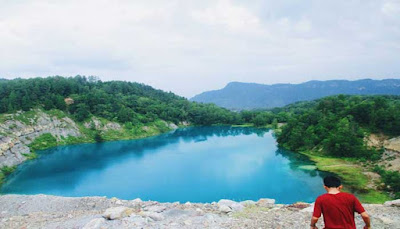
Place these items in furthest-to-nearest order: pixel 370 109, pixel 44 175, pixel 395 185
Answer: pixel 370 109, pixel 44 175, pixel 395 185

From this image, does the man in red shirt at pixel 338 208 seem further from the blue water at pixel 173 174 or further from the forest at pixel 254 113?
the forest at pixel 254 113

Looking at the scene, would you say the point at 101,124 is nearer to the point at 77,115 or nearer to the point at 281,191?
the point at 77,115

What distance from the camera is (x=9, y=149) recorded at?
160ft

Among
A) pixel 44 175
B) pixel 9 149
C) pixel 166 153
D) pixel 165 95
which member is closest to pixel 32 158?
pixel 9 149

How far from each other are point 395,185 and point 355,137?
58.5 feet

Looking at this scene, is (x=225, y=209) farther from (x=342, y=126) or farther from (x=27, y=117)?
(x=27, y=117)

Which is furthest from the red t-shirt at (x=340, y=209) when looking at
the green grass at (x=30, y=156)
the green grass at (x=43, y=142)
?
the green grass at (x=43, y=142)

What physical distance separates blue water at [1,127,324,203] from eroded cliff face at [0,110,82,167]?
9.60 ft

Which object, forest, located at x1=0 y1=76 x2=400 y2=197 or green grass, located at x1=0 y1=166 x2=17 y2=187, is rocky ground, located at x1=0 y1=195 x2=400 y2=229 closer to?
forest, located at x1=0 y1=76 x2=400 y2=197

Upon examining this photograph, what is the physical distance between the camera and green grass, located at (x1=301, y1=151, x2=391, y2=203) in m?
27.9

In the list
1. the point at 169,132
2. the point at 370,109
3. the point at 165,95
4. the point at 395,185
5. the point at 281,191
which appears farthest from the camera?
the point at 165,95

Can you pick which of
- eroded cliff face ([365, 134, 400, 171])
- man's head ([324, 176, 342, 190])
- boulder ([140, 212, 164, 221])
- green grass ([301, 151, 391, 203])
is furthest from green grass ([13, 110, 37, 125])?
man's head ([324, 176, 342, 190])

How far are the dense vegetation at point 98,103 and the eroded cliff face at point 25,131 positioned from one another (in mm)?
3747

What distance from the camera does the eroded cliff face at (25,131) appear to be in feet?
157
